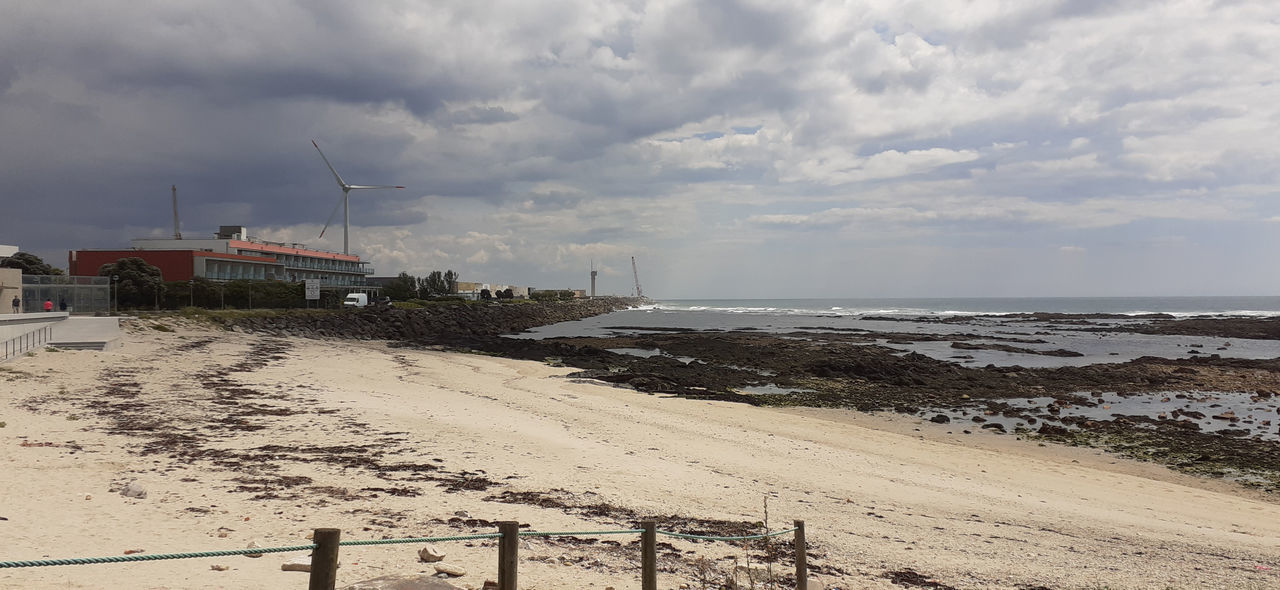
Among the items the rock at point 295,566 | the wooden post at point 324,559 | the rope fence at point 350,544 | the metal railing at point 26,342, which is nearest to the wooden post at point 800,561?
the rope fence at point 350,544

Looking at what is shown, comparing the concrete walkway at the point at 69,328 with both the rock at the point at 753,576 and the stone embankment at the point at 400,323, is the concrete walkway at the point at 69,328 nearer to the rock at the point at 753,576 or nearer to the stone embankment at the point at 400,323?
the stone embankment at the point at 400,323

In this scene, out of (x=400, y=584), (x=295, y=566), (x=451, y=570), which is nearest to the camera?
(x=400, y=584)

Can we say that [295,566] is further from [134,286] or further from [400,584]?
[134,286]

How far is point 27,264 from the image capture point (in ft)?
159

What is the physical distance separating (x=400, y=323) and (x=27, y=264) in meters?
26.4

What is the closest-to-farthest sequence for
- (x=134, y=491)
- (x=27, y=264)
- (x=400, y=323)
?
1. (x=134, y=491)
2. (x=27, y=264)
3. (x=400, y=323)

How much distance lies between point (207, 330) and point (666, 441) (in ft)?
120

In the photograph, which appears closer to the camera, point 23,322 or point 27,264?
point 23,322

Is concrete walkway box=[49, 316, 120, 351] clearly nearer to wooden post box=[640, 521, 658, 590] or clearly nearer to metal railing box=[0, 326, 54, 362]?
metal railing box=[0, 326, 54, 362]

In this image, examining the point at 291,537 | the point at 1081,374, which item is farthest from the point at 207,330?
the point at 1081,374

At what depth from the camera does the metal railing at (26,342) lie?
22308 mm

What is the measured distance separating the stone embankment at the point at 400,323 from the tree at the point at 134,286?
8.49 m

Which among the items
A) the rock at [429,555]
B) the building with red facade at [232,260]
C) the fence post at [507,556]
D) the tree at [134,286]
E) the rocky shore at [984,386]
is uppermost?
the building with red facade at [232,260]

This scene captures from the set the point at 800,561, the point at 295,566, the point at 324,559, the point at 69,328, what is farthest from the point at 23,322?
the point at 800,561
